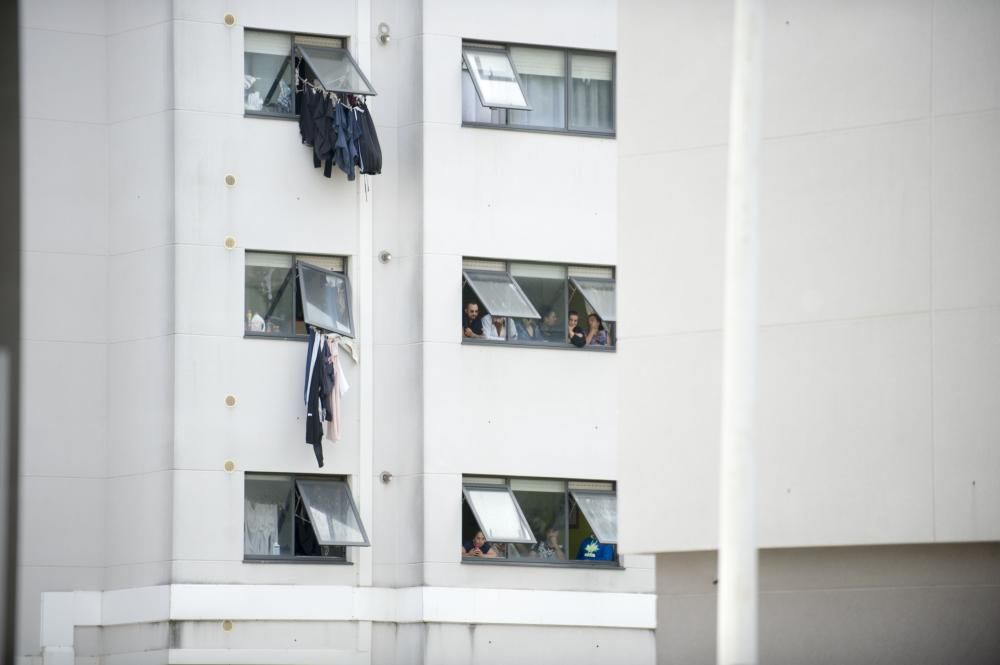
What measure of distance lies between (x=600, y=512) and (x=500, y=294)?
3693mm

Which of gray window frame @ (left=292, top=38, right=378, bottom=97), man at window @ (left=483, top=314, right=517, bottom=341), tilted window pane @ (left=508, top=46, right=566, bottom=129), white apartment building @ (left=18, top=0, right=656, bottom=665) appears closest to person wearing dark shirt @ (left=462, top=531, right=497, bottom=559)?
white apartment building @ (left=18, top=0, right=656, bottom=665)

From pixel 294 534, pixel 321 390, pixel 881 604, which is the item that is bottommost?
pixel 294 534

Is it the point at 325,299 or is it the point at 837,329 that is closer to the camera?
the point at 837,329

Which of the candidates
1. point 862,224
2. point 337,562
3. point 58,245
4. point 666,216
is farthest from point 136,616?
point 862,224

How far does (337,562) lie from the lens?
25469mm

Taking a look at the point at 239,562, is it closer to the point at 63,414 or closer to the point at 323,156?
the point at 63,414

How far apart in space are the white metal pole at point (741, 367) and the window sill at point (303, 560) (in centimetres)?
1501

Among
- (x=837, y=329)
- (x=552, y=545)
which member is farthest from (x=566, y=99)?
(x=837, y=329)

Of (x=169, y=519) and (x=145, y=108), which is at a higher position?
(x=145, y=108)

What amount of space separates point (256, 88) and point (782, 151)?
12.7 metres

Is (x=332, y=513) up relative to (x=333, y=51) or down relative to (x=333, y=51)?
down

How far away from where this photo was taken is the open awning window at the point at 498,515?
84.1 ft

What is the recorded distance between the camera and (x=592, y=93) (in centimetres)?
2734

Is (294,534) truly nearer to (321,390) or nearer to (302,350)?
(321,390)
